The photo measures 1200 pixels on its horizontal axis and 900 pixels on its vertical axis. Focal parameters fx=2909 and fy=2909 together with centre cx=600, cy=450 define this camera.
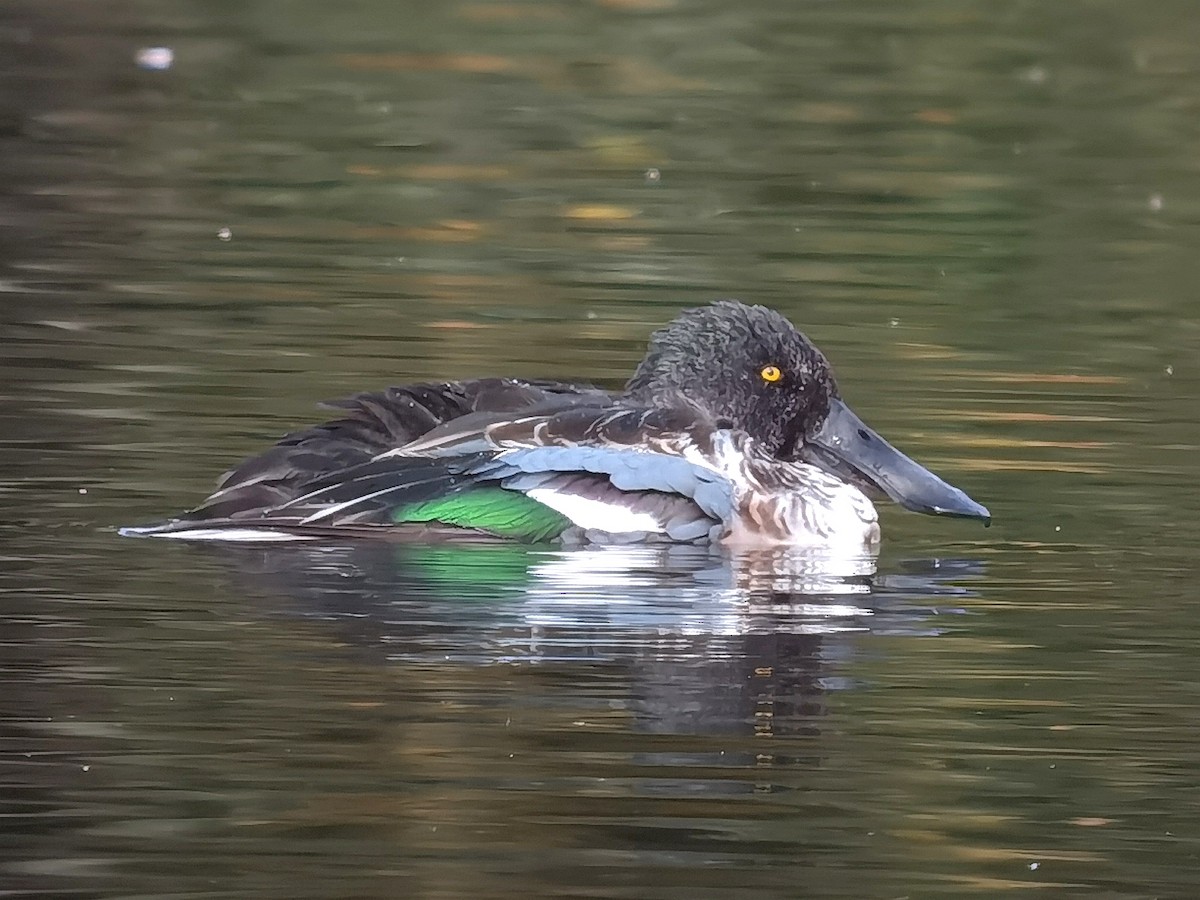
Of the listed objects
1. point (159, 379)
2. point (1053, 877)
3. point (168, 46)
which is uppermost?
point (168, 46)

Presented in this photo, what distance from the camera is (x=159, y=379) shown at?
11.8m

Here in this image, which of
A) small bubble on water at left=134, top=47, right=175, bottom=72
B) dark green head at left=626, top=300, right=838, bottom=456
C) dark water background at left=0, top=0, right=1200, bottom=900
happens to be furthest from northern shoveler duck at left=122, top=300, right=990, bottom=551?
small bubble on water at left=134, top=47, right=175, bottom=72

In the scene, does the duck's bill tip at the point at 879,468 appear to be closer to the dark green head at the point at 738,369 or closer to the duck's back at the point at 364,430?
the dark green head at the point at 738,369

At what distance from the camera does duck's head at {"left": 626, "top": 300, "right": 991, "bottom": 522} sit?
10234 mm

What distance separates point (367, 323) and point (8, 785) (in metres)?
6.46

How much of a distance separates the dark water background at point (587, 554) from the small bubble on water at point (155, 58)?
0.56 ft

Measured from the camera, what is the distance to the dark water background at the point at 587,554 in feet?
22.0

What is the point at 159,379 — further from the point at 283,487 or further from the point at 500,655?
the point at 500,655

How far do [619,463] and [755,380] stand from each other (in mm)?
1016

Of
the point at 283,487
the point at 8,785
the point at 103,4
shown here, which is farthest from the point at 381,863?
the point at 103,4

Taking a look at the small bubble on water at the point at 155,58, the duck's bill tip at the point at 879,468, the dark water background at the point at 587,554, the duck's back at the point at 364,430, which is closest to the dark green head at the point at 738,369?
the duck's bill tip at the point at 879,468

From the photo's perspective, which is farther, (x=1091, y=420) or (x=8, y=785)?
(x=1091, y=420)

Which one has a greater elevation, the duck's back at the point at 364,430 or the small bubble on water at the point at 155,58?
the small bubble on water at the point at 155,58

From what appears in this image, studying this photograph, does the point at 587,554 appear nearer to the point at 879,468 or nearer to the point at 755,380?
the point at 755,380
